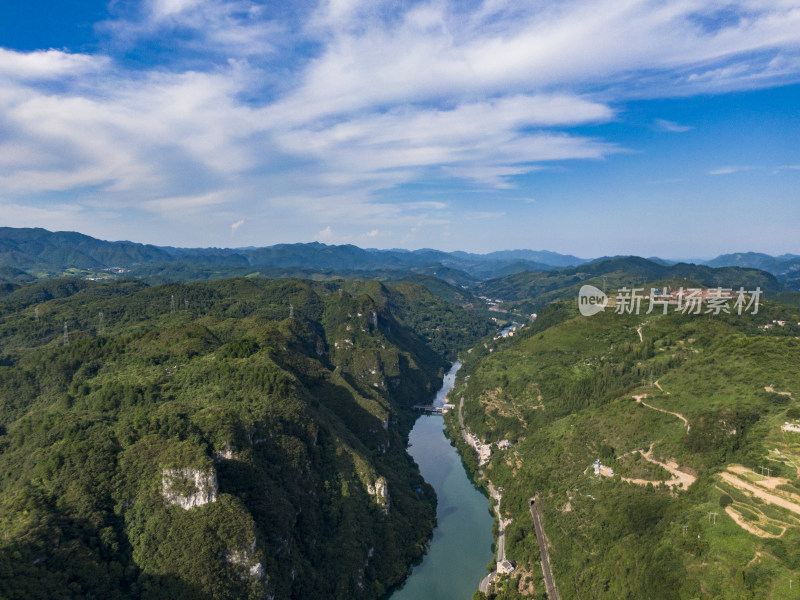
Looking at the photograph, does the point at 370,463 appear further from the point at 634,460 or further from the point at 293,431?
the point at 634,460

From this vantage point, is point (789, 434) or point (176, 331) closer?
point (789, 434)

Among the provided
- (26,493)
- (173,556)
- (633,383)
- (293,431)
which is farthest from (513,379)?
(26,493)

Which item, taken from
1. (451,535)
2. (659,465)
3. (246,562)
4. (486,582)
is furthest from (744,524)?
(246,562)

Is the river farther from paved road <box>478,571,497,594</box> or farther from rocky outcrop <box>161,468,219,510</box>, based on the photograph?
rocky outcrop <box>161,468,219,510</box>

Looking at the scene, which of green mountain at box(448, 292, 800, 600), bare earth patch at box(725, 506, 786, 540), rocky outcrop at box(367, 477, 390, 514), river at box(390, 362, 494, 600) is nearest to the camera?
bare earth patch at box(725, 506, 786, 540)

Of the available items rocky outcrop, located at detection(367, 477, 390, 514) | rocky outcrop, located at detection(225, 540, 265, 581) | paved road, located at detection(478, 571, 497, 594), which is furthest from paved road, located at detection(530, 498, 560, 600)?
rocky outcrop, located at detection(225, 540, 265, 581)
